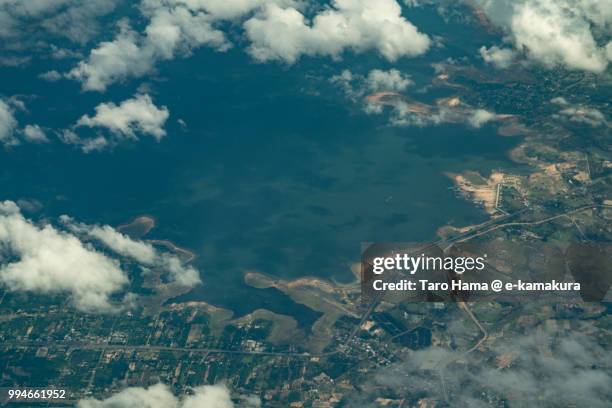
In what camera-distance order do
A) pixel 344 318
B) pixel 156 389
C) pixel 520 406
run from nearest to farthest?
pixel 520 406
pixel 156 389
pixel 344 318

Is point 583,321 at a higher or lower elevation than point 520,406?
higher

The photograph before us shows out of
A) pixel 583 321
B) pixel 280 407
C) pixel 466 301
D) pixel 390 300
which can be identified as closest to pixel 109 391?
pixel 280 407

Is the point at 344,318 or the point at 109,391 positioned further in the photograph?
the point at 344,318

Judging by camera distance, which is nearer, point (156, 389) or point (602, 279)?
point (156, 389)

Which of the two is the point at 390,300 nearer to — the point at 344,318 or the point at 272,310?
the point at 344,318

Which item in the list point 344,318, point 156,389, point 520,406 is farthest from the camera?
→ point 344,318

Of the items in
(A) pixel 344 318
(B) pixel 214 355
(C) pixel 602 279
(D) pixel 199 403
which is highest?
(C) pixel 602 279

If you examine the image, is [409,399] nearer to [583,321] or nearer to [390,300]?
[390,300]

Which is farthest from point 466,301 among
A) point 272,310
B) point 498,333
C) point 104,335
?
point 104,335

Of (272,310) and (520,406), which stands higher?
(272,310)
